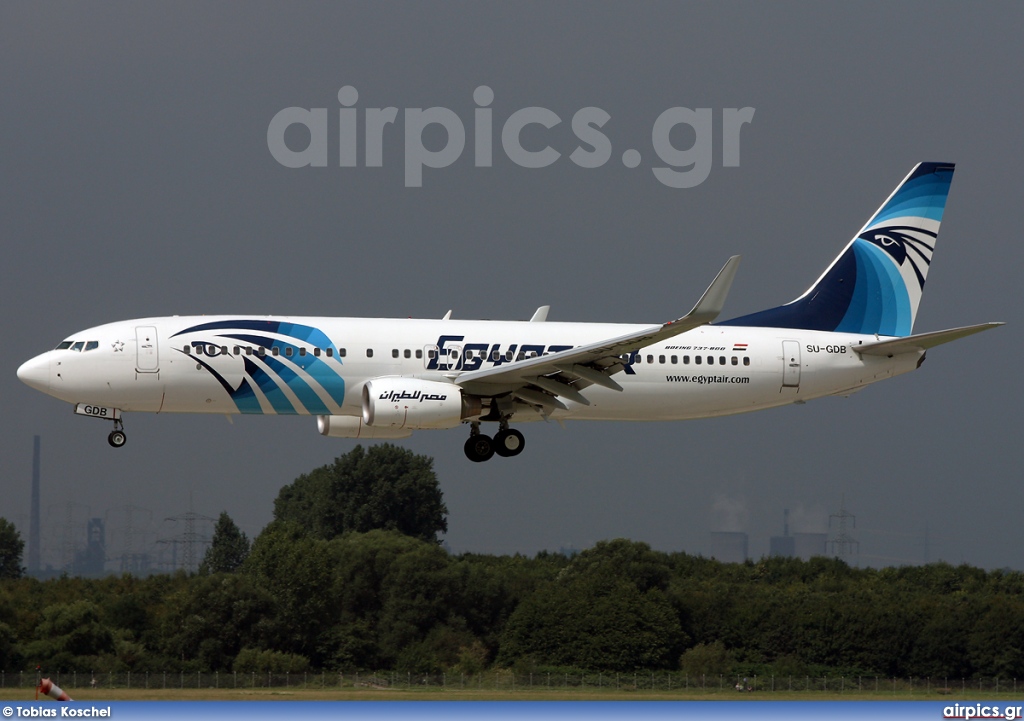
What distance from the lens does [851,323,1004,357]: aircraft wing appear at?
4062 cm

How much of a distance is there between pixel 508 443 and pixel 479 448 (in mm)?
912

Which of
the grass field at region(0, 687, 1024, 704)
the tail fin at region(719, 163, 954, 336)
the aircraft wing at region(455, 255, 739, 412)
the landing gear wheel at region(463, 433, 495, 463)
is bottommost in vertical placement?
the grass field at region(0, 687, 1024, 704)

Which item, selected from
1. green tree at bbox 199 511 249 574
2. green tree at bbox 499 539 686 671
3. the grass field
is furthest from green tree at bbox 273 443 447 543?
the grass field

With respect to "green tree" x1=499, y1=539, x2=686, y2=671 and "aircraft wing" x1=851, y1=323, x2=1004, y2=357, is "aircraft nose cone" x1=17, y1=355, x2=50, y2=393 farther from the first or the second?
"green tree" x1=499, y1=539, x2=686, y2=671

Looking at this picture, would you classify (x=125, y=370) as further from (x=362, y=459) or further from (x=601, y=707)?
(x=362, y=459)

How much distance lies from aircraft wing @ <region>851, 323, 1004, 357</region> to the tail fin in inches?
77.7

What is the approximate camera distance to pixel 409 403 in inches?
1566

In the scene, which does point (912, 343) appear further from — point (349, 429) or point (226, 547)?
point (226, 547)

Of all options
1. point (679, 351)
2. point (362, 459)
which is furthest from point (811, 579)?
point (679, 351)

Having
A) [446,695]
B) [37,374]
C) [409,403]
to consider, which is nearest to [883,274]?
[409,403]

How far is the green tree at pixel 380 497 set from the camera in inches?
5037

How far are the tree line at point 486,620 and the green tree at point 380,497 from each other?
35.0 m

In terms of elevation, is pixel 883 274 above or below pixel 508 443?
above

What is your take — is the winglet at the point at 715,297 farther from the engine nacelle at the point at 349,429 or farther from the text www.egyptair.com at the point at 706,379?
the engine nacelle at the point at 349,429
